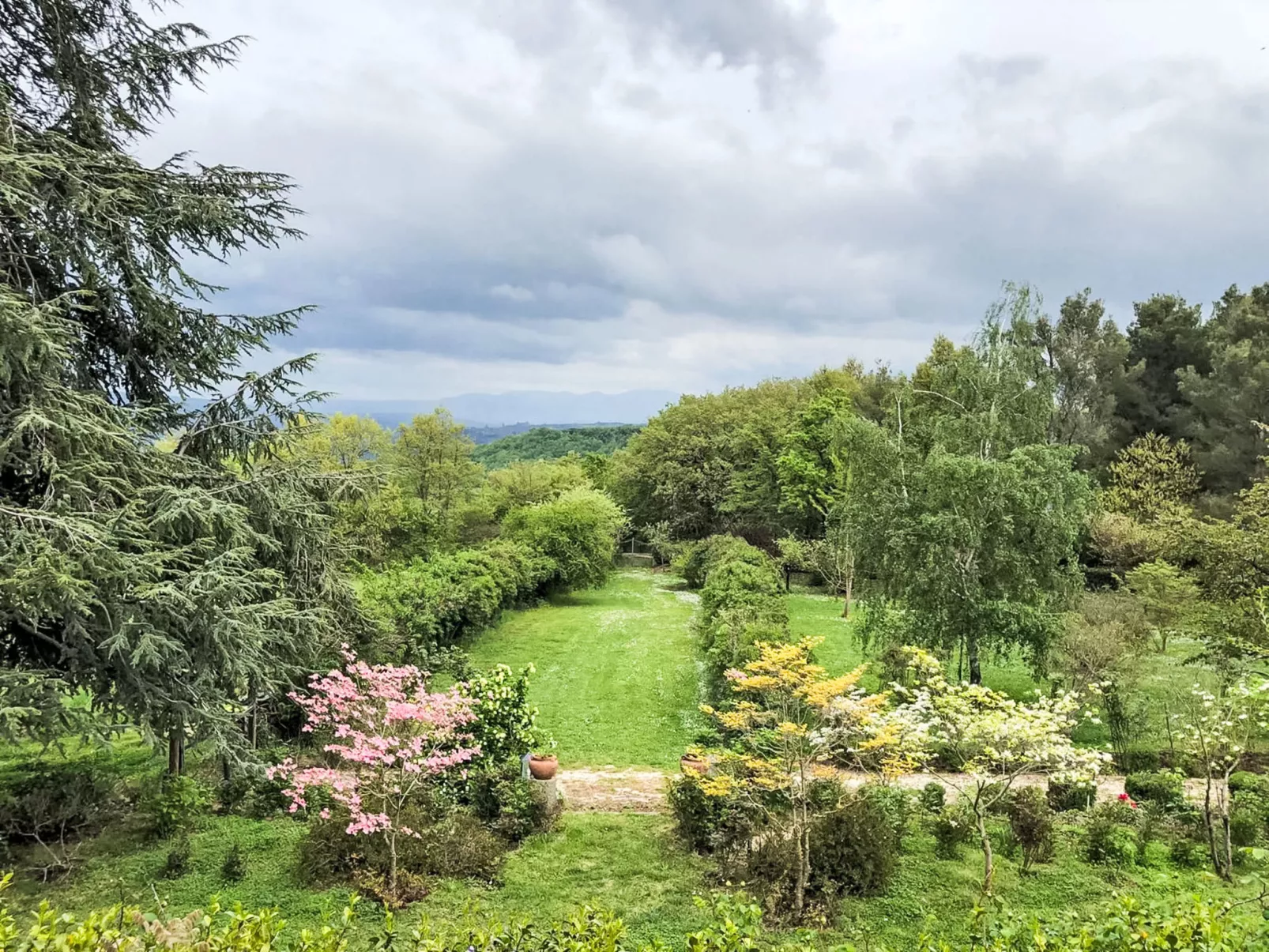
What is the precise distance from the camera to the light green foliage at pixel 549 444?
7594 centimetres

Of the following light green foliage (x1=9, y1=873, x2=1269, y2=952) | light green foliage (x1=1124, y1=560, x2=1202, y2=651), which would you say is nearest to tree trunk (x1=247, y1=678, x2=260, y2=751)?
light green foliage (x1=9, y1=873, x2=1269, y2=952)

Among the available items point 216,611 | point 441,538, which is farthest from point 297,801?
point 441,538

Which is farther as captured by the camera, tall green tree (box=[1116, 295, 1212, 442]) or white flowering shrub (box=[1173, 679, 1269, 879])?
tall green tree (box=[1116, 295, 1212, 442])

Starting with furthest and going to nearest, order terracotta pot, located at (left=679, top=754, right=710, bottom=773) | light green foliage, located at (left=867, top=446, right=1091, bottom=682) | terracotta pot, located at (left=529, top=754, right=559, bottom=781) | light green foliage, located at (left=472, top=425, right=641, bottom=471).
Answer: light green foliage, located at (left=472, top=425, right=641, bottom=471) → light green foliage, located at (left=867, top=446, right=1091, bottom=682) → terracotta pot, located at (left=529, top=754, right=559, bottom=781) → terracotta pot, located at (left=679, top=754, right=710, bottom=773)

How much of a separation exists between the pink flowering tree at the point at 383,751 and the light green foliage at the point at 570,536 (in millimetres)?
17207

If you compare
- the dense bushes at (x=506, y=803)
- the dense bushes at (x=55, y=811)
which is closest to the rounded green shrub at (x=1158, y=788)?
the dense bushes at (x=506, y=803)

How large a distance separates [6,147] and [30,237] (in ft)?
3.44

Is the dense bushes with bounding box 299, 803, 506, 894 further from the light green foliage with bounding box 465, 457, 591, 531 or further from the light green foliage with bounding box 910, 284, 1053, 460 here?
the light green foliage with bounding box 465, 457, 591, 531

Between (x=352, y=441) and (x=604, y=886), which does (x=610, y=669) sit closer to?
(x=604, y=886)

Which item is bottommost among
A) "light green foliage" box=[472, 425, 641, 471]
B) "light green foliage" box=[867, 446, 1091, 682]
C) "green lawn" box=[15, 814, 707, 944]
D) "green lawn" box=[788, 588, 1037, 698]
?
"green lawn" box=[15, 814, 707, 944]

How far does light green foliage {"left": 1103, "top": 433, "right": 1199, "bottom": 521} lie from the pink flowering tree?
22141 millimetres

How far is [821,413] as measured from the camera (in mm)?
29953

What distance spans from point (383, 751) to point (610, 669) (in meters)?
10.2

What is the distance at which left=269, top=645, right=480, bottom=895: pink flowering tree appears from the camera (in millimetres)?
6754
